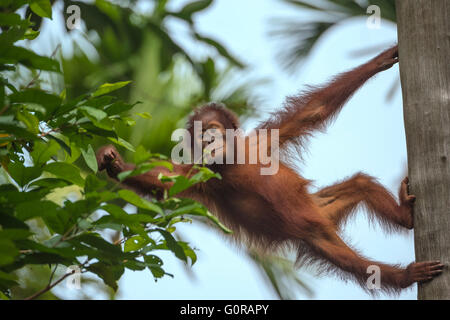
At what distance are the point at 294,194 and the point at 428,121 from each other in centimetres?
160

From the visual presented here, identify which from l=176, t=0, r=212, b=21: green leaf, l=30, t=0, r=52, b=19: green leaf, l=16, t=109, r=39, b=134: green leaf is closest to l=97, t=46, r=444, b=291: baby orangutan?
l=30, t=0, r=52, b=19: green leaf

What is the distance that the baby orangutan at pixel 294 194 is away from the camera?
4.20 metres

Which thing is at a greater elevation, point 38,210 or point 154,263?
point 38,210

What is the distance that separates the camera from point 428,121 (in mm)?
3033

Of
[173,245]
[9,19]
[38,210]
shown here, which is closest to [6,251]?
[38,210]

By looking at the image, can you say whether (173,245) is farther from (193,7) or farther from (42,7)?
(193,7)

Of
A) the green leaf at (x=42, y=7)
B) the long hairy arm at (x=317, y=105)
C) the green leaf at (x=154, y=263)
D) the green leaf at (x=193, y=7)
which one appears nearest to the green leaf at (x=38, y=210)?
the green leaf at (x=154, y=263)

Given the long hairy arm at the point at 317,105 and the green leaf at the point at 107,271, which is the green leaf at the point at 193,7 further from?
the green leaf at the point at 107,271

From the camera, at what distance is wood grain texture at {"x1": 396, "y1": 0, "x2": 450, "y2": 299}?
9.60 ft

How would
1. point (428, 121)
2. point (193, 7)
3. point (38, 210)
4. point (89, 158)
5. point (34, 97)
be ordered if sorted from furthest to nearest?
1. point (193, 7)
2. point (428, 121)
3. point (89, 158)
4. point (34, 97)
5. point (38, 210)

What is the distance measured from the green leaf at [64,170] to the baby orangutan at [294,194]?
1.72m

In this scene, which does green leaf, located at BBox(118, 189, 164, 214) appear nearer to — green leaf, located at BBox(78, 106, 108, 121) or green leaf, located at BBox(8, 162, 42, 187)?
green leaf, located at BBox(78, 106, 108, 121)

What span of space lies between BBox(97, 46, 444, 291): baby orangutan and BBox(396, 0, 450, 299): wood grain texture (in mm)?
831
